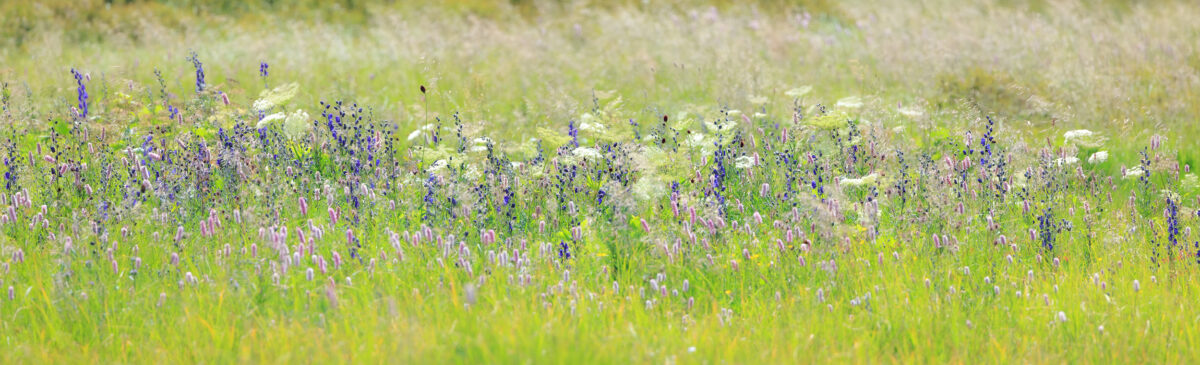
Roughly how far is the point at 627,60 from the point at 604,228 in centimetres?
550

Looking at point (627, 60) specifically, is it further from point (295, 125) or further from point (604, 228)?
point (604, 228)

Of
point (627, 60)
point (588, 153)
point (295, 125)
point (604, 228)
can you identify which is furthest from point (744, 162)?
point (627, 60)

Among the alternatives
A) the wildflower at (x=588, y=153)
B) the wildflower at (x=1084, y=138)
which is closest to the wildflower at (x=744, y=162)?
the wildflower at (x=588, y=153)

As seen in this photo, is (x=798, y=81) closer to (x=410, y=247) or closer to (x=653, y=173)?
(x=653, y=173)

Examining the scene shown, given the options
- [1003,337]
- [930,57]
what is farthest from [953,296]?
[930,57]

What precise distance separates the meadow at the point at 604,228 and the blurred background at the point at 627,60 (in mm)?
78

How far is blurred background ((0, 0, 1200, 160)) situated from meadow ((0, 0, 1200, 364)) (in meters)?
0.08

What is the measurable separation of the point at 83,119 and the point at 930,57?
7.01 metres

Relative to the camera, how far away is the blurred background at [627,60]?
708 cm

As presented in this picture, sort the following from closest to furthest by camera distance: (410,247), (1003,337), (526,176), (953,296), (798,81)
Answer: (1003,337) < (953,296) < (410,247) < (526,176) < (798,81)

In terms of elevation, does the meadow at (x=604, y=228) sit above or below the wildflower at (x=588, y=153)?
below

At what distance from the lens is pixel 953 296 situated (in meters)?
3.70

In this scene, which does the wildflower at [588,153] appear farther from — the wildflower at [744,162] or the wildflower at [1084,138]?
the wildflower at [1084,138]

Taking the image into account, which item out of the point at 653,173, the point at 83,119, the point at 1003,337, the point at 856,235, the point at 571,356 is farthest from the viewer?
the point at 83,119
